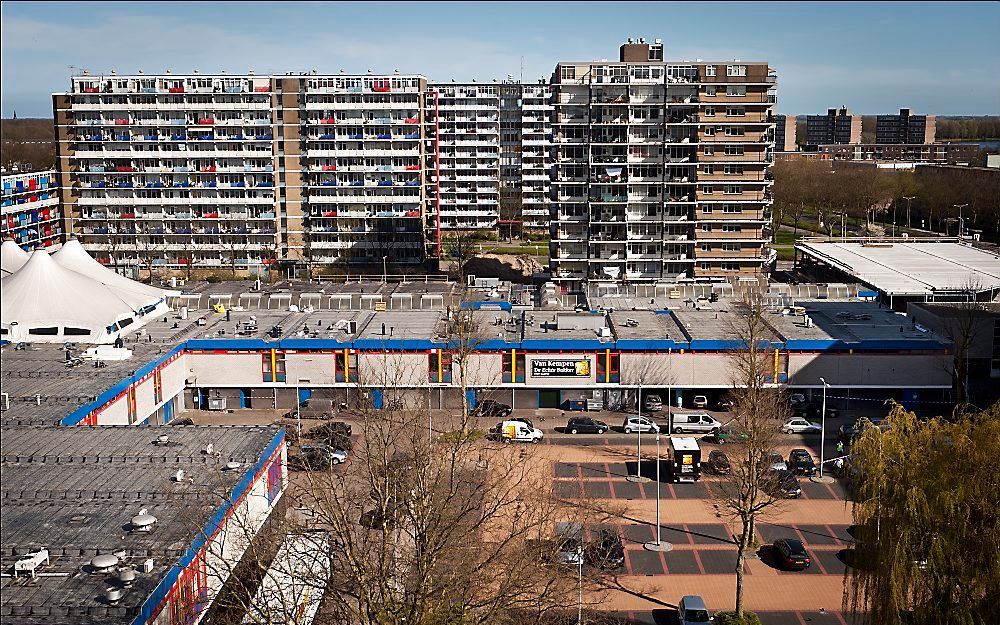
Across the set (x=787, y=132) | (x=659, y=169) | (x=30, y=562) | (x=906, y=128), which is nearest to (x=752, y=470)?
(x=30, y=562)

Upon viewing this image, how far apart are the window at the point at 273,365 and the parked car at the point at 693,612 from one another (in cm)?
1994

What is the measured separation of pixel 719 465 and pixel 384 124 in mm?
40156

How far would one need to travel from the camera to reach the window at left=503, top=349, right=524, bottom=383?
35562mm

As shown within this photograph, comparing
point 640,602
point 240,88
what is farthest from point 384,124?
point 640,602

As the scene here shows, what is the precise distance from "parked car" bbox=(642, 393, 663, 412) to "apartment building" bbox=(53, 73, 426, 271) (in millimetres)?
30814

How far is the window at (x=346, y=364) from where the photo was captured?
35.8m

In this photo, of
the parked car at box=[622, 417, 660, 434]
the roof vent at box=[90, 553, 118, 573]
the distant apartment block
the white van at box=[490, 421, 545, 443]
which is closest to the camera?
the roof vent at box=[90, 553, 118, 573]

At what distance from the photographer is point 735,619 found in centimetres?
2039

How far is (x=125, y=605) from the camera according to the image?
582 inches

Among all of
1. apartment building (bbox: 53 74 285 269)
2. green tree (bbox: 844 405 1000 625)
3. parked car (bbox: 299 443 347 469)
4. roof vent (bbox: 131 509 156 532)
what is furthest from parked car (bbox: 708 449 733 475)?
apartment building (bbox: 53 74 285 269)

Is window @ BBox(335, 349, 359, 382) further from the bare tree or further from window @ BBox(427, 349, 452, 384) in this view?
the bare tree

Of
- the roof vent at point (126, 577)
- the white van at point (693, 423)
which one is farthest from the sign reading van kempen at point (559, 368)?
the roof vent at point (126, 577)

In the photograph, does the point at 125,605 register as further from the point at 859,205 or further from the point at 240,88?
the point at 859,205

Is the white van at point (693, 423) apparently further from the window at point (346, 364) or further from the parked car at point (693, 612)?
the parked car at point (693, 612)
